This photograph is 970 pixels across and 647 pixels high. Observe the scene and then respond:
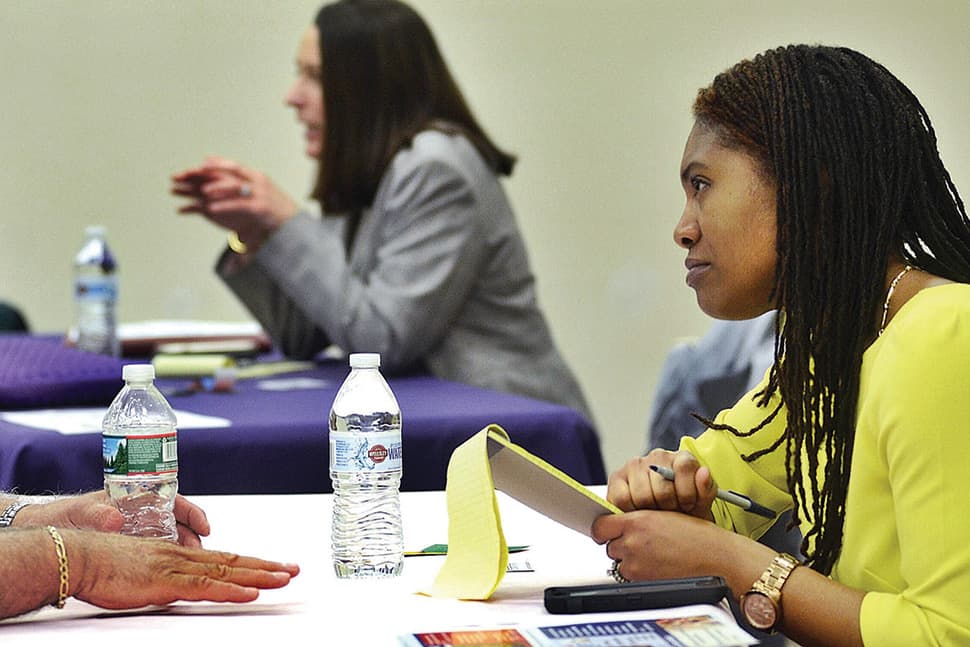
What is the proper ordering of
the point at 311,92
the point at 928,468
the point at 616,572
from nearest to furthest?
the point at 928,468
the point at 616,572
the point at 311,92

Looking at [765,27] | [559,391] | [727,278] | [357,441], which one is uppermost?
[765,27]

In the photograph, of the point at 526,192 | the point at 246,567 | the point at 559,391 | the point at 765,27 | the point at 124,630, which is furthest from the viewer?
the point at 526,192

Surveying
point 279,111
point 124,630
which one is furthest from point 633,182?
point 124,630

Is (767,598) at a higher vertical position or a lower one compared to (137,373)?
lower

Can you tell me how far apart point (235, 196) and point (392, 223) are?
0.37 metres

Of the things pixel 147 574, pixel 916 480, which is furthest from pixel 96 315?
pixel 916 480

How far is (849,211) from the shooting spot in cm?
124

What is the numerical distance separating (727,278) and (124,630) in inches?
26.3

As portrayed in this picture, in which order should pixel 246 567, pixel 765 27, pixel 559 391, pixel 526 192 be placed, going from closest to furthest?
pixel 246 567, pixel 559 391, pixel 765 27, pixel 526 192

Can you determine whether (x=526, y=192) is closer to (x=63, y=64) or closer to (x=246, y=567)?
(x=63, y=64)

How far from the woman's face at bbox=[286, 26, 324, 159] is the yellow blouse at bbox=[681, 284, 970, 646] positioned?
2.27 m

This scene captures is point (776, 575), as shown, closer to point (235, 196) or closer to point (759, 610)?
point (759, 610)

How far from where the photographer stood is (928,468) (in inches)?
43.1

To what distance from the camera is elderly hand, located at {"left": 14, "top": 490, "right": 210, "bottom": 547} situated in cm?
136
